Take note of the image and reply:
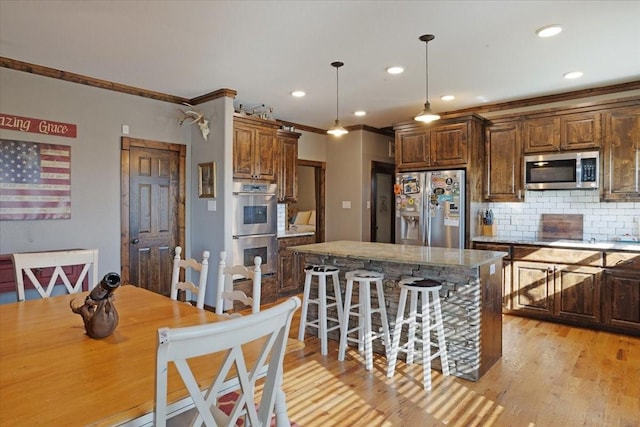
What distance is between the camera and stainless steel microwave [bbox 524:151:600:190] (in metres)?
4.27

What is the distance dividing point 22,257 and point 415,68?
3449 mm

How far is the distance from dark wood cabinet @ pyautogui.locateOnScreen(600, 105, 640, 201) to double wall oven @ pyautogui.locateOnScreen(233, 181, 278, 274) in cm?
382

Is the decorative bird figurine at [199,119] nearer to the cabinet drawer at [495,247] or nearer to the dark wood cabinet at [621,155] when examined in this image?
the cabinet drawer at [495,247]

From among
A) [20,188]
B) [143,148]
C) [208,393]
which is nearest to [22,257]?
[20,188]

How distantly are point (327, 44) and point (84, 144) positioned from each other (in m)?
2.69

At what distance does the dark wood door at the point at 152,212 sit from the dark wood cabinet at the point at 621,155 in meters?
4.81

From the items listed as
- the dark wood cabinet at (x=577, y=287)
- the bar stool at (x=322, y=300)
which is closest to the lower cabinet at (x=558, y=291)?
the dark wood cabinet at (x=577, y=287)

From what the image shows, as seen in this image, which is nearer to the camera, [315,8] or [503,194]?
[315,8]

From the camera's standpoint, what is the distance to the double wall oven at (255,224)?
15.2ft

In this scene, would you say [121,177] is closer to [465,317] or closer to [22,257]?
[22,257]

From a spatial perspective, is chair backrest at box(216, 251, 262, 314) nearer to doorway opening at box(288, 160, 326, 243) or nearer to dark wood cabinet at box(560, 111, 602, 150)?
dark wood cabinet at box(560, 111, 602, 150)

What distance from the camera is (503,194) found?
4.84 meters

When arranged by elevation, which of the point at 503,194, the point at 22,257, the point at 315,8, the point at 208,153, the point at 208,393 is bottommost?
the point at 208,393

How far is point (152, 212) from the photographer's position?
4.52 metres
